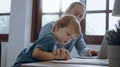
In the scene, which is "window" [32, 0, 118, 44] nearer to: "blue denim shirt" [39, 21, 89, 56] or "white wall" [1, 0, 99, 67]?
"blue denim shirt" [39, 21, 89, 56]

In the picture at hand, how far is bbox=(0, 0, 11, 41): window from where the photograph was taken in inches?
129

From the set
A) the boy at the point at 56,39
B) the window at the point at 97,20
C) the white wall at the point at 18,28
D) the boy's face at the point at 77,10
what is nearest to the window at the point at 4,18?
the white wall at the point at 18,28

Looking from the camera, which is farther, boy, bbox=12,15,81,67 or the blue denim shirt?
the blue denim shirt

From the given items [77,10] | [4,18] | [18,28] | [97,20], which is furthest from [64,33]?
[4,18]

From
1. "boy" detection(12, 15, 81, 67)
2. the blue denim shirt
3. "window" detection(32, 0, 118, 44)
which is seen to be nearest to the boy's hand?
"boy" detection(12, 15, 81, 67)

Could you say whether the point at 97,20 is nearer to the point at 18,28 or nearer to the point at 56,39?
the point at 18,28

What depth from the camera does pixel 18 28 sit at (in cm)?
297

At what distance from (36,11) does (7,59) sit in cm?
73

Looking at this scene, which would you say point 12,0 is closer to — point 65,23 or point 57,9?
point 57,9

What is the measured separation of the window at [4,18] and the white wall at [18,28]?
0.27 m

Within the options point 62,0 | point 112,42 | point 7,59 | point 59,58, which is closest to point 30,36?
point 7,59

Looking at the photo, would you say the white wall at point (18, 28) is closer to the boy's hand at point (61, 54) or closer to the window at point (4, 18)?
the window at point (4, 18)

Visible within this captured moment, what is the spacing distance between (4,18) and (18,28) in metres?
0.46

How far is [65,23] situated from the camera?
1070 mm
